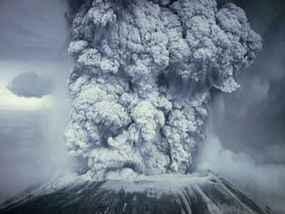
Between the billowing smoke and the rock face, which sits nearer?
the rock face

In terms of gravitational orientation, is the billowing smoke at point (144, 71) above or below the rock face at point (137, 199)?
above

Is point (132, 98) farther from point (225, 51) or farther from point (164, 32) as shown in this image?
point (225, 51)

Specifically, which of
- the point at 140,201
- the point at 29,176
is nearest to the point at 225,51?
the point at 140,201

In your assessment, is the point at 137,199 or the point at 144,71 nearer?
the point at 137,199

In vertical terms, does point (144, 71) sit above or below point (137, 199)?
above

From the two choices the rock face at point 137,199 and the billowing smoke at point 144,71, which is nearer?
the rock face at point 137,199
